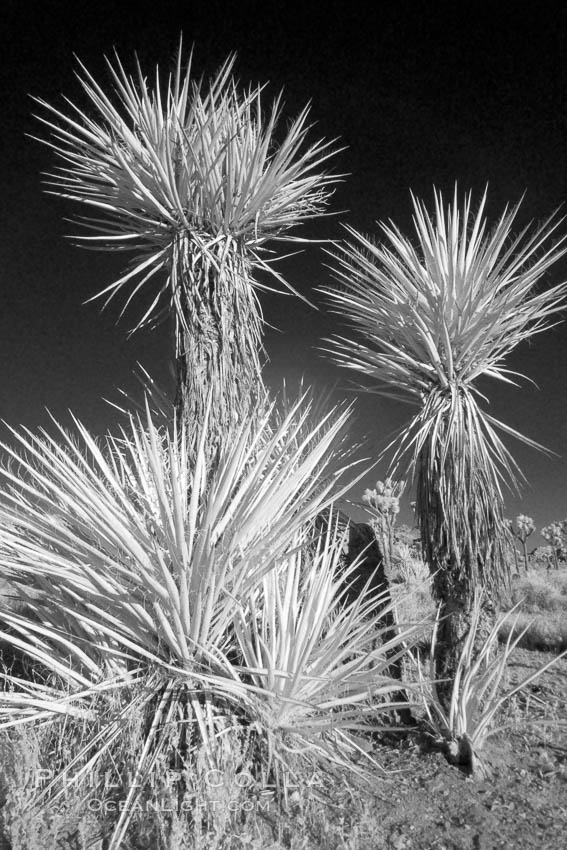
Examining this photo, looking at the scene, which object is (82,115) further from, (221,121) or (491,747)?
(491,747)

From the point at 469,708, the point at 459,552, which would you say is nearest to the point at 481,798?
the point at 469,708

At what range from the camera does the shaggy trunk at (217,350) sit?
201 inches

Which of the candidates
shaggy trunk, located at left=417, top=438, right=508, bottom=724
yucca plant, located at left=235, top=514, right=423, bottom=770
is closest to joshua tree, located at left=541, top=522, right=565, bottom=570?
shaggy trunk, located at left=417, top=438, right=508, bottom=724

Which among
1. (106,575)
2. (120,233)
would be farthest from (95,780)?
(120,233)

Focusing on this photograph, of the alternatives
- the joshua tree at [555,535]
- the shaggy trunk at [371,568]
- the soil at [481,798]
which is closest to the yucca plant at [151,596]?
the soil at [481,798]

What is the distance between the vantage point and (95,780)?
3.10 m

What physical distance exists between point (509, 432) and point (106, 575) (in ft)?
10.7

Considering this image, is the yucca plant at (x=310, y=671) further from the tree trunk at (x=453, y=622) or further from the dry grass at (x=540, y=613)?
the dry grass at (x=540, y=613)

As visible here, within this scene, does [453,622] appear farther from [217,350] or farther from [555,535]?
[555,535]

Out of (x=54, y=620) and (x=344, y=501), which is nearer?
(x=54, y=620)

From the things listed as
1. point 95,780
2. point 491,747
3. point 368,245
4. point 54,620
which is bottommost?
point 95,780

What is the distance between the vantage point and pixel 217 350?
5.27 meters

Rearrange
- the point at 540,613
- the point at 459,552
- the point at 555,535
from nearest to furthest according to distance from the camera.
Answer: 1. the point at 459,552
2. the point at 540,613
3. the point at 555,535

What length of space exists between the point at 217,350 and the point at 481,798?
3695mm
